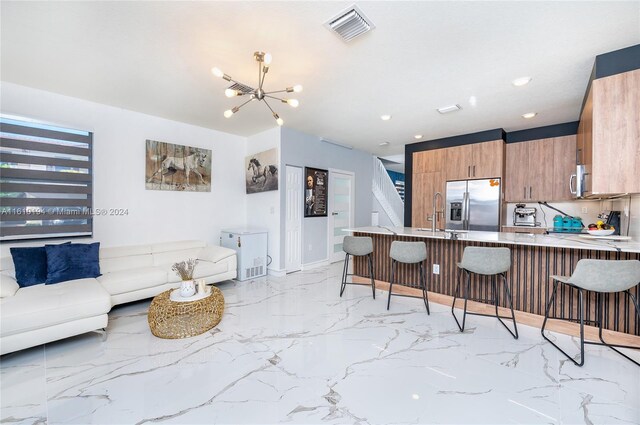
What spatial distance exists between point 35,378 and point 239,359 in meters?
1.50

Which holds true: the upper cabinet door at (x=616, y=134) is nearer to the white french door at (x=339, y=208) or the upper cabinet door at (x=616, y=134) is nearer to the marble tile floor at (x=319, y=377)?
the marble tile floor at (x=319, y=377)

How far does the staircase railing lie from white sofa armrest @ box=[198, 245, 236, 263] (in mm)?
4370

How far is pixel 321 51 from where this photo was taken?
242 centimetres

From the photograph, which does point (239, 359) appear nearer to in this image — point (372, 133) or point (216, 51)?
point (216, 51)

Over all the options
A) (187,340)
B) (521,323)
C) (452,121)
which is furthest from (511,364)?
(452,121)

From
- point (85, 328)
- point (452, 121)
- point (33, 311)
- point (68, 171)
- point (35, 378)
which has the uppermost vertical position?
point (452, 121)

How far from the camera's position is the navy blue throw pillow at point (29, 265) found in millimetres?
2771

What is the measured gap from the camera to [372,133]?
16.4 feet

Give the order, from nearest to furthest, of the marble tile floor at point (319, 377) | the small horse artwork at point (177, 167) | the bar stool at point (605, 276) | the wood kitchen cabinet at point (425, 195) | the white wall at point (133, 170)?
the marble tile floor at point (319, 377) < the bar stool at point (605, 276) < the white wall at point (133, 170) < the small horse artwork at point (177, 167) < the wood kitchen cabinet at point (425, 195)

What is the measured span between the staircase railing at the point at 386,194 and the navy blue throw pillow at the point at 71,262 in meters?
5.91

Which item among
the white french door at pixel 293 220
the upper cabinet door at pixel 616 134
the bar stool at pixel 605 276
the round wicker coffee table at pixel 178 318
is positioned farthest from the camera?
the white french door at pixel 293 220

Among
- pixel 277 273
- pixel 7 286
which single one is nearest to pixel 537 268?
pixel 277 273

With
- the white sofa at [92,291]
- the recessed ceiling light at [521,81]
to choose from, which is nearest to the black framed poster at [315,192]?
the white sofa at [92,291]

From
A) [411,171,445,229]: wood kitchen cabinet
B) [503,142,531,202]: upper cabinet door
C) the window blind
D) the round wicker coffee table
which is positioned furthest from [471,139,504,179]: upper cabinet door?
the window blind
